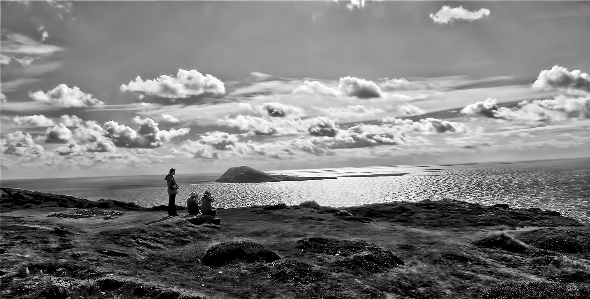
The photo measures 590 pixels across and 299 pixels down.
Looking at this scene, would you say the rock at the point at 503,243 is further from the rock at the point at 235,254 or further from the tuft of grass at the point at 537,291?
the rock at the point at 235,254

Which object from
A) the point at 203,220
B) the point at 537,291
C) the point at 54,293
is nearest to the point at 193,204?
the point at 203,220

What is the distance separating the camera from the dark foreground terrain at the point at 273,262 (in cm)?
1425

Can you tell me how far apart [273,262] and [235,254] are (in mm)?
2298

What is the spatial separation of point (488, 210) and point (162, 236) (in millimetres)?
38654

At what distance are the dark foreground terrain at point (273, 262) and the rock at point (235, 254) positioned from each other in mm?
57

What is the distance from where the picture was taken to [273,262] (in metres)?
17.9

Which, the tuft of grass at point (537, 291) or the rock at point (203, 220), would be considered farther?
the rock at point (203, 220)

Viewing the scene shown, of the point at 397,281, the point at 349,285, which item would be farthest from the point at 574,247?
the point at 349,285

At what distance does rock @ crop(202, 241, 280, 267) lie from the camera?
18.2 metres

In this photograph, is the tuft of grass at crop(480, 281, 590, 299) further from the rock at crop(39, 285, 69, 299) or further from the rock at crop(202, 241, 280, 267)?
the rock at crop(39, 285, 69, 299)

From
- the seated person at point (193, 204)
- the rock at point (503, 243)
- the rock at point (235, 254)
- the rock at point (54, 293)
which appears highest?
the seated person at point (193, 204)

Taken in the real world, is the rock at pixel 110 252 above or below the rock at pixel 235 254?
above

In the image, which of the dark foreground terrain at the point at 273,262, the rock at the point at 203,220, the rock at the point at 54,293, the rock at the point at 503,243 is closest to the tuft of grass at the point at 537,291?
the dark foreground terrain at the point at 273,262

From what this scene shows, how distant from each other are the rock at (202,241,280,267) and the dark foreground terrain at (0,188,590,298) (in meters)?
0.06
